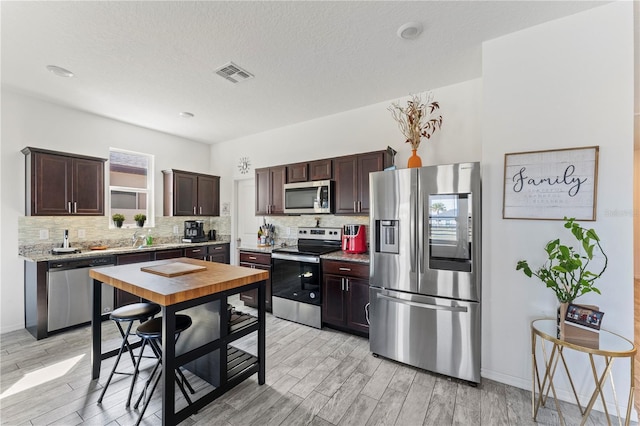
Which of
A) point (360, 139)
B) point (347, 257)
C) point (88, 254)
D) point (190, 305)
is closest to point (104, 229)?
point (88, 254)

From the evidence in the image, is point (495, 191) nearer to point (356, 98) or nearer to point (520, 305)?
point (520, 305)

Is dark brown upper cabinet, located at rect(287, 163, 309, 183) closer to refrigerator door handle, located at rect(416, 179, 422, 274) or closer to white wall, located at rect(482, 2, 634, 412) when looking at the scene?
refrigerator door handle, located at rect(416, 179, 422, 274)

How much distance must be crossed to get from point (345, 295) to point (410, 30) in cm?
265

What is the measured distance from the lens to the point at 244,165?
16.9 feet

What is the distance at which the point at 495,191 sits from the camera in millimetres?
2293

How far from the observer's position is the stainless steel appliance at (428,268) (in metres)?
2.24

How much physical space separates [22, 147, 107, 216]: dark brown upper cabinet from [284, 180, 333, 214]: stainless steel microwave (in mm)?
2653

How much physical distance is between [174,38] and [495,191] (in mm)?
3021

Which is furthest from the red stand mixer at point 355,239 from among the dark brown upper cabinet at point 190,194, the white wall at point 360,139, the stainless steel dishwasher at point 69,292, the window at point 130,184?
the window at point 130,184

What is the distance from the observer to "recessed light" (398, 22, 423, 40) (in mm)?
2127

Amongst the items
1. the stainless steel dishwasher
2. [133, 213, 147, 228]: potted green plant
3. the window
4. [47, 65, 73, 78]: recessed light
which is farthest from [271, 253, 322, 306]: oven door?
[47, 65, 73, 78]: recessed light

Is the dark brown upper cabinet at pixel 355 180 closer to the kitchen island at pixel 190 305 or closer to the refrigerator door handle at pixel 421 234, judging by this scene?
the refrigerator door handle at pixel 421 234

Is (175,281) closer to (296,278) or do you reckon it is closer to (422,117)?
(296,278)

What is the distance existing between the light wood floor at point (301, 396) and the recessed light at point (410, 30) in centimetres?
291
